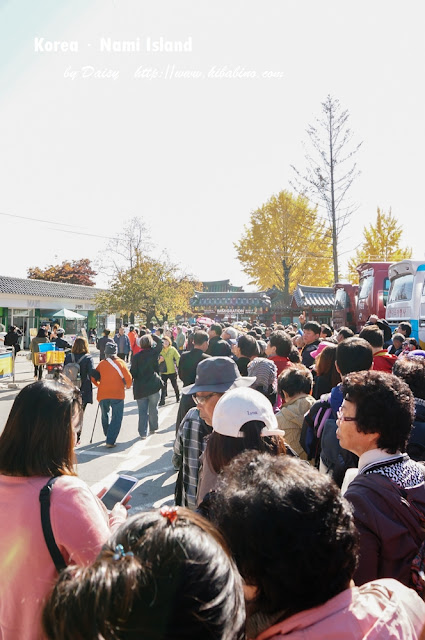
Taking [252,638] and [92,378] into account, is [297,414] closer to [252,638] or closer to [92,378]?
[252,638]

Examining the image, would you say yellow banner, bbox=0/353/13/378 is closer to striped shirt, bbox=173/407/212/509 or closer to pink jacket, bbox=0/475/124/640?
striped shirt, bbox=173/407/212/509

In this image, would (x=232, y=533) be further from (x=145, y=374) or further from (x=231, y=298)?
(x=231, y=298)

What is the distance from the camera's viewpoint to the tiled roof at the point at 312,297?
34250 millimetres

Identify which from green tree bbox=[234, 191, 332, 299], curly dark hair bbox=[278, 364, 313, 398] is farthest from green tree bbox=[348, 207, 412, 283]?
curly dark hair bbox=[278, 364, 313, 398]

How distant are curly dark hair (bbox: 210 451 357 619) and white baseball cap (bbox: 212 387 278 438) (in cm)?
99

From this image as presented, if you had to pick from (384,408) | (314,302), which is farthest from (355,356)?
(314,302)

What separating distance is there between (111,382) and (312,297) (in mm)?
28603

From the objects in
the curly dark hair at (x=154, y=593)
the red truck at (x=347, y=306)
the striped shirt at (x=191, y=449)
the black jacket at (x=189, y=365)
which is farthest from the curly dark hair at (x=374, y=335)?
the red truck at (x=347, y=306)

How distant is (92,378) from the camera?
8234mm

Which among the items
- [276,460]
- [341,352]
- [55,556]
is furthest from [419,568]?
[341,352]

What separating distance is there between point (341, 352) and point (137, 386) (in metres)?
5.41

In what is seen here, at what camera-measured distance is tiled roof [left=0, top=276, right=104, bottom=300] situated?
108ft

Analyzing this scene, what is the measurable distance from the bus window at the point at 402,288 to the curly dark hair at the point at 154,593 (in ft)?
47.5

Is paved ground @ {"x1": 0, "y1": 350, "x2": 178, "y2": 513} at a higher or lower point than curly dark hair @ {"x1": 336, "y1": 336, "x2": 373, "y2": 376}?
lower
